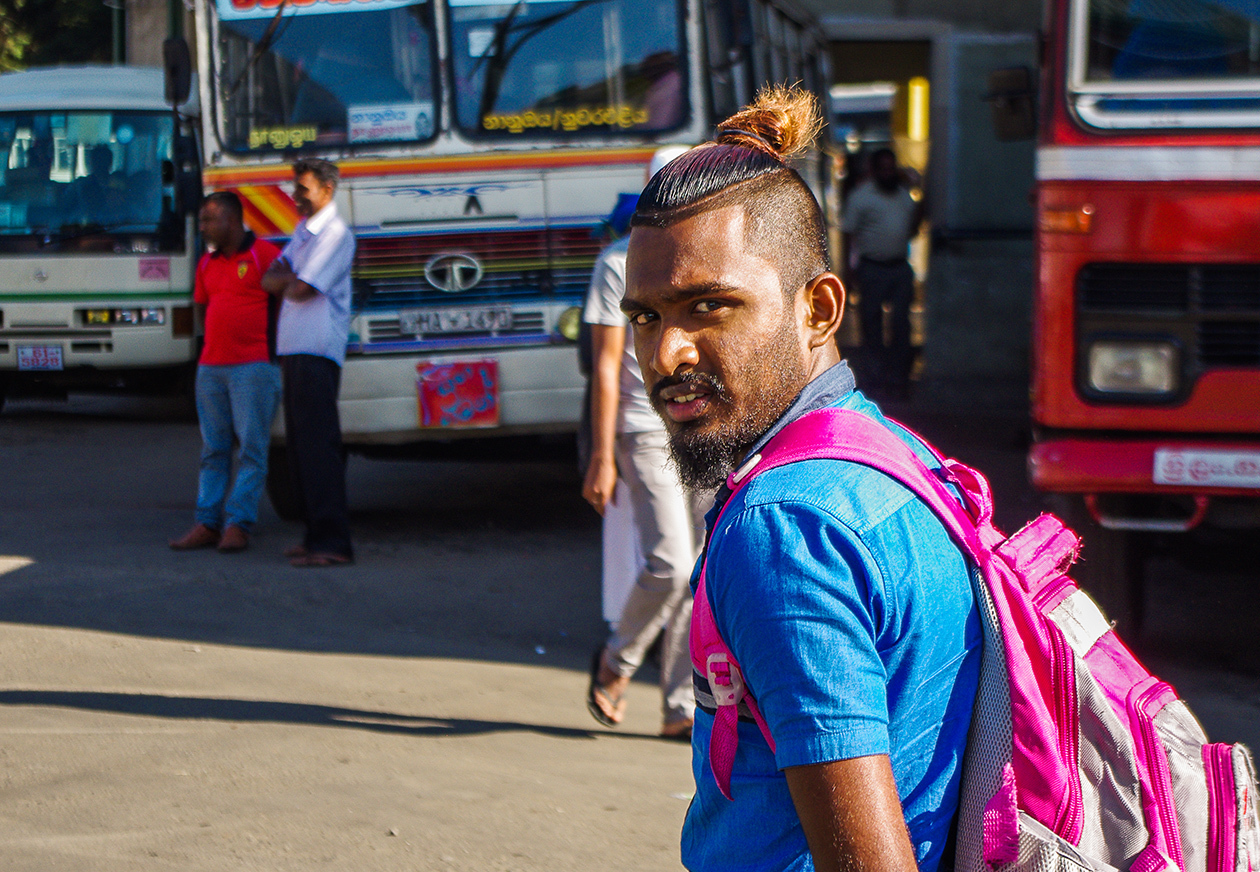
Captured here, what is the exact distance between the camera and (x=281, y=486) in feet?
26.9

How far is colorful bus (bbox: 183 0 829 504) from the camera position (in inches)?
288

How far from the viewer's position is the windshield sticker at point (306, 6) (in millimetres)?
7383

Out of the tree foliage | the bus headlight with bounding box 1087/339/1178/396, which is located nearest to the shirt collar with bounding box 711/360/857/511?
the bus headlight with bounding box 1087/339/1178/396

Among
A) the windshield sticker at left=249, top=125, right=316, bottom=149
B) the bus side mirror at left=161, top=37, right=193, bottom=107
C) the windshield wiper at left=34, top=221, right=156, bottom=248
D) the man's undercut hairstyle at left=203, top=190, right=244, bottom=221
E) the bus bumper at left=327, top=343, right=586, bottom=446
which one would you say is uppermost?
the bus side mirror at left=161, top=37, right=193, bottom=107

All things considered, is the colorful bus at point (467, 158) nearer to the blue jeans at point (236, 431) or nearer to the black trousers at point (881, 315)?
the blue jeans at point (236, 431)

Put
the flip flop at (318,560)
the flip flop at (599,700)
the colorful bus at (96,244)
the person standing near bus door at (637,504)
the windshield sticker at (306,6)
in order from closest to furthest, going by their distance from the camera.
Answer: the person standing near bus door at (637,504) < the flip flop at (599,700) < the flip flop at (318,560) < the windshield sticker at (306,6) < the colorful bus at (96,244)

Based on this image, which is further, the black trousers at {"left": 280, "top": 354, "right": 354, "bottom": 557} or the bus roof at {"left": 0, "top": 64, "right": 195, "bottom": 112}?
the bus roof at {"left": 0, "top": 64, "right": 195, "bottom": 112}

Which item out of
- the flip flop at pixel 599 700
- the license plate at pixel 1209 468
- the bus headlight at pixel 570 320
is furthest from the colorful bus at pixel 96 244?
the license plate at pixel 1209 468

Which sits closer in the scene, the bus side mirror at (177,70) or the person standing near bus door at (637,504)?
the person standing near bus door at (637,504)

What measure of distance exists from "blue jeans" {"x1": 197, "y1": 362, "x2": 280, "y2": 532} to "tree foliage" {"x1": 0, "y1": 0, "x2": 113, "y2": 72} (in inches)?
676

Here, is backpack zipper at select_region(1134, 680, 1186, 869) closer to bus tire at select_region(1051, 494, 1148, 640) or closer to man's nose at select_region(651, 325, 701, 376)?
man's nose at select_region(651, 325, 701, 376)

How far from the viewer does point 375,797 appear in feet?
13.3

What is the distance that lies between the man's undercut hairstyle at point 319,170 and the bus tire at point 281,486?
6.12 feet

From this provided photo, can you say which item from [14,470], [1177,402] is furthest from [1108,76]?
[14,470]
